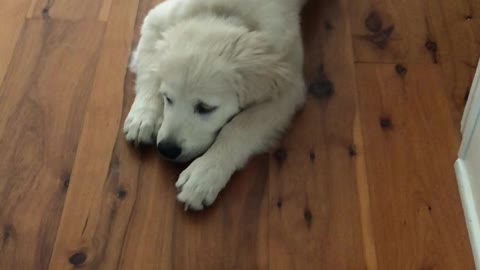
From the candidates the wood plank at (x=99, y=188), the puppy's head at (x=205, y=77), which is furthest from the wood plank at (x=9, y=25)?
the puppy's head at (x=205, y=77)

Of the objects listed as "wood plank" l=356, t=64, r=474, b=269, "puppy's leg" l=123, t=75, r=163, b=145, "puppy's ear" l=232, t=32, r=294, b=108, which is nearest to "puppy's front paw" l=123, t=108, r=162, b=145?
"puppy's leg" l=123, t=75, r=163, b=145

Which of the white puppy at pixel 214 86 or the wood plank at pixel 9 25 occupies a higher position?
the white puppy at pixel 214 86

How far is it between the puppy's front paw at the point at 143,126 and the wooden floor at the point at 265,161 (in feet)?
0.15

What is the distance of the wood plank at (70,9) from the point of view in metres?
2.36

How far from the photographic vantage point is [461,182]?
189cm

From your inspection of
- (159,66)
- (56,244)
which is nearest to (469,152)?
(159,66)

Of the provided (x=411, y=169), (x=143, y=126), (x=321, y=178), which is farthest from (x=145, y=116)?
(x=411, y=169)

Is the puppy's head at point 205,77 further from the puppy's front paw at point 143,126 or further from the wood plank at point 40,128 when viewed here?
the wood plank at point 40,128

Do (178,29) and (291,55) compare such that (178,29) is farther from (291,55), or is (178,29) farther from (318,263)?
(318,263)

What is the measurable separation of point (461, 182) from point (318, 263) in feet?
1.55

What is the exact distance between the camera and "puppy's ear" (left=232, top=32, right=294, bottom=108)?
1.83 m

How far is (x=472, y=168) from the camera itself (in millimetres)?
1843

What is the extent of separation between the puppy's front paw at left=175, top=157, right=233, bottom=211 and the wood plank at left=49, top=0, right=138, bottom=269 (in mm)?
151

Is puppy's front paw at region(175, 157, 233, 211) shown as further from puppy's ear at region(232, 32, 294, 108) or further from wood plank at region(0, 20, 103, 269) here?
wood plank at region(0, 20, 103, 269)
